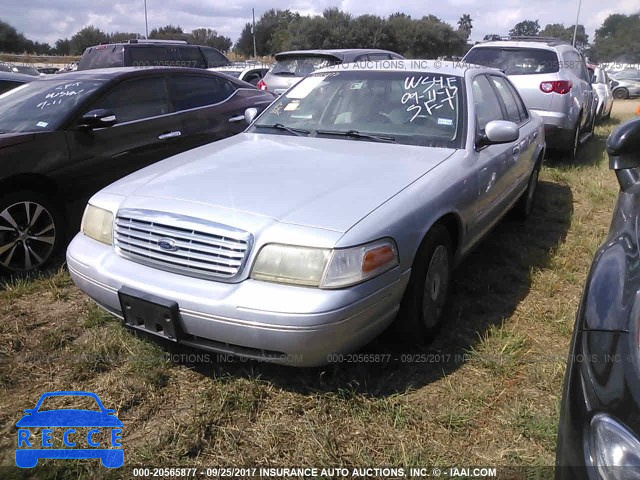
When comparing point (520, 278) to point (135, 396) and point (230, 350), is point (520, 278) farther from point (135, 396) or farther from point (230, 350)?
point (135, 396)

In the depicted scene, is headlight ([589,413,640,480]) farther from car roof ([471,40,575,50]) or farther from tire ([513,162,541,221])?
car roof ([471,40,575,50])

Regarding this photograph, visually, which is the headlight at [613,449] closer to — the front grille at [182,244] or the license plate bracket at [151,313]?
the front grille at [182,244]

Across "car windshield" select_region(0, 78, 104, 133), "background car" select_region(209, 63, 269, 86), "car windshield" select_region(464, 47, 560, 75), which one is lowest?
"car windshield" select_region(0, 78, 104, 133)

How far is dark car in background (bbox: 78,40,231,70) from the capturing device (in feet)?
33.2

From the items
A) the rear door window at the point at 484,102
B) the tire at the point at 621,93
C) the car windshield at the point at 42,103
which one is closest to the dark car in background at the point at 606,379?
the rear door window at the point at 484,102

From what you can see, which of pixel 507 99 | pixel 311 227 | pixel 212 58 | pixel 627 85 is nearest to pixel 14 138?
pixel 311 227

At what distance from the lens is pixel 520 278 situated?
3938mm

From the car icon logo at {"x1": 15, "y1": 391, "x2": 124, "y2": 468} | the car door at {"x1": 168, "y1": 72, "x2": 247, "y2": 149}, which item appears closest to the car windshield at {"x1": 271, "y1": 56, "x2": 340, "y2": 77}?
the car door at {"x1": 168, "y1": 72, "x2": 247, "y2": 149}

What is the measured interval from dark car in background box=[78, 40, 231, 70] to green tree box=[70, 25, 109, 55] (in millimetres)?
43376

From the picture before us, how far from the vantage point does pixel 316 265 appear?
2.29 metres

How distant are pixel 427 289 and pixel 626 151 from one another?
115cm

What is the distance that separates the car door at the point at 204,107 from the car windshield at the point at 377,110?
1480 mm

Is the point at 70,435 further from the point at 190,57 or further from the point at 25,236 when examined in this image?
the point at 190,57

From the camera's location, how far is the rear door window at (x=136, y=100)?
15.5 ft
